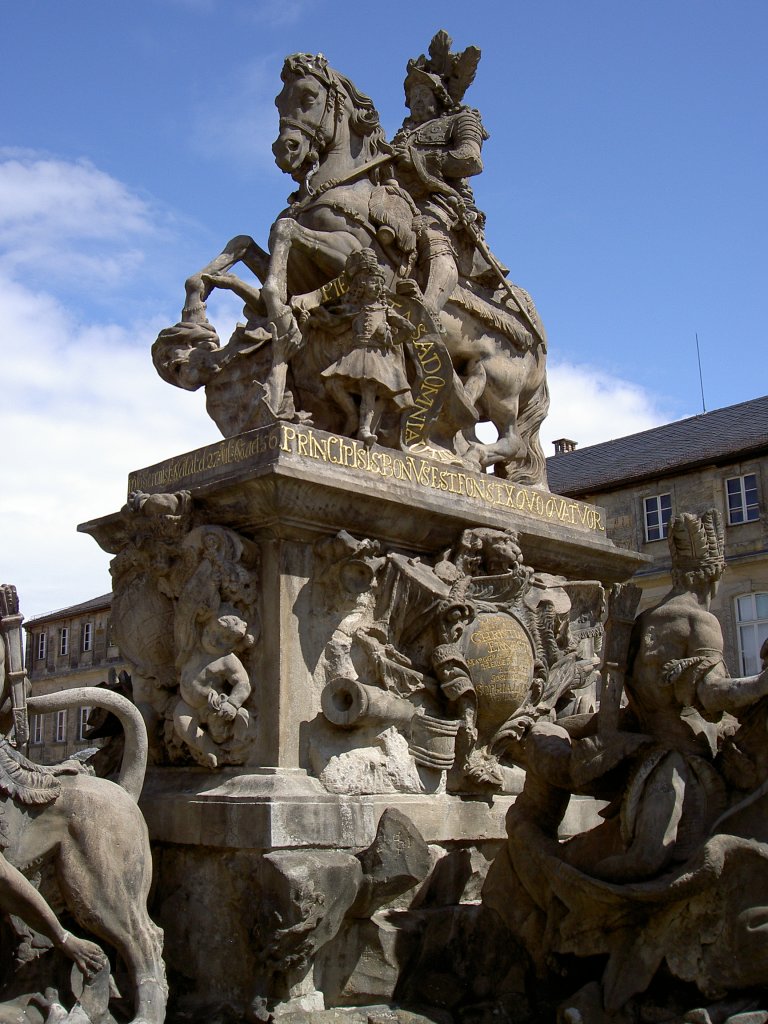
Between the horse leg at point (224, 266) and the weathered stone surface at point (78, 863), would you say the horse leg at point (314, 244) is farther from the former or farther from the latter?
the weathered stone surface at point (78, 863)

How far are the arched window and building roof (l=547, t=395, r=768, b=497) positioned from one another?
316cm

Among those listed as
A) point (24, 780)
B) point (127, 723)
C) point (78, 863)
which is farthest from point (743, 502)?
point (24, 780)

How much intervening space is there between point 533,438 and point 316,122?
272 centimetres

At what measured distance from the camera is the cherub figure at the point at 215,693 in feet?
22.3

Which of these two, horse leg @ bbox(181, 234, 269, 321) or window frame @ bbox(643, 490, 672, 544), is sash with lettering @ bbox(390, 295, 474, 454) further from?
window frame @ bbox(643, 490, 672, 544)

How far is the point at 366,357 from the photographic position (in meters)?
7.86

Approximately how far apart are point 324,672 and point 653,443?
2672cm

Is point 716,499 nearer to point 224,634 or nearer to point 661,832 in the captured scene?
point 224,634

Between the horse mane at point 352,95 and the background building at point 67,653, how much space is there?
96.9 feet

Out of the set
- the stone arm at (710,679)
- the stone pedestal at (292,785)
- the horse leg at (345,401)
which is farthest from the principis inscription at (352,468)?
the stone arm at (710,679)

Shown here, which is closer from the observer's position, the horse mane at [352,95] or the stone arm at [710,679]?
the stone arm at [710,679]

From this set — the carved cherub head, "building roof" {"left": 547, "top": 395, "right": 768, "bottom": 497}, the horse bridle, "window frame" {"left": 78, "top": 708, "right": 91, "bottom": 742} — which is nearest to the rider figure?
the horse bridle

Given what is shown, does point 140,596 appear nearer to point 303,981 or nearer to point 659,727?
point 303,981

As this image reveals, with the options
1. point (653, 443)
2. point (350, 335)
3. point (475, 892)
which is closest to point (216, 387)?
point (350, 335)
